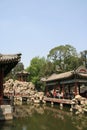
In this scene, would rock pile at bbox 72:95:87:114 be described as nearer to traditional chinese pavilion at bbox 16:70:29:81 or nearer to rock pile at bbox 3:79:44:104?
rock pile at bbox 3:79:44:104

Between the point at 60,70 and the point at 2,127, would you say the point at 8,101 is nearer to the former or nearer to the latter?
the point at 2,127

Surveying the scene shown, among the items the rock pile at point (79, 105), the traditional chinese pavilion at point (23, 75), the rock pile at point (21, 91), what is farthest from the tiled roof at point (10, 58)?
→ the traditional chinese pavilion at point (23, 75)

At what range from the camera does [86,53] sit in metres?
64.1

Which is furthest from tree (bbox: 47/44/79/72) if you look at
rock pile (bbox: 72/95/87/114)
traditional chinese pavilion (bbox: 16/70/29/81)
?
rock pile (bbox: 72/95/87/114)

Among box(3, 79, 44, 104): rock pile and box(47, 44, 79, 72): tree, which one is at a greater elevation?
box(47, 44, 79, 72): tree

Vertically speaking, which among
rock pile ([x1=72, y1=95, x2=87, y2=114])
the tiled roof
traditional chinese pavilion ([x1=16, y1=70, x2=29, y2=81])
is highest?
traditional chinese pavilion ([x1=16, y1=70, x2=29, y2=81])

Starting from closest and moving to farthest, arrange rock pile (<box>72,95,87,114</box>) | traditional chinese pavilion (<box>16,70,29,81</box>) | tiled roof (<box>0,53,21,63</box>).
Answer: tiled roof (<box>0,53,21,63</box>), rock pile (<box>72,95,87,114</box>), traditional chinese pavilion (<box>16,70,29,81</box>)

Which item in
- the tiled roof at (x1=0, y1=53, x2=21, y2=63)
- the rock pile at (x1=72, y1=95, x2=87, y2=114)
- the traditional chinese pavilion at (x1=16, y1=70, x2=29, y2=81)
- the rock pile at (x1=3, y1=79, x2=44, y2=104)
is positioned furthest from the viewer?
the traditional chinese pavilion at (x1=16, y1=70, x2=29, y2=81)

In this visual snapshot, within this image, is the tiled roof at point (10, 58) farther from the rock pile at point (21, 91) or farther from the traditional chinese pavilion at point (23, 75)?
the traditional chinese pavilion at point (23, 75)

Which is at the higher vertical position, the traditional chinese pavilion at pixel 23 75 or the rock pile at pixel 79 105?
the traditional chinese pavilion at pixel 23 75

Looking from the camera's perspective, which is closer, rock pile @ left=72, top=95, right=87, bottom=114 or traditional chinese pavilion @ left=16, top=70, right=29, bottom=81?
rock pile @ left=72, top=95, right=87, bottom=114

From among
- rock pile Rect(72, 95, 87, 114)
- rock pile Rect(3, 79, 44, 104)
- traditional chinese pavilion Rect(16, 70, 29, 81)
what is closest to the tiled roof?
rock pile Rect(72, 95, 87, 114)

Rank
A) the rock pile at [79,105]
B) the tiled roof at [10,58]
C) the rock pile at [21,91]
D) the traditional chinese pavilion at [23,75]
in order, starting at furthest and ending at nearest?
the traditional chinese pavilion at [23,75]
the rock pile at [21,91]
the rock pile at [79,105]
the tiled roof at [10,58]

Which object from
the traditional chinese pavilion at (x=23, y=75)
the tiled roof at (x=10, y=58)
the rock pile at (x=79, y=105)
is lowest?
the rock pile at (x=79, y=105)
